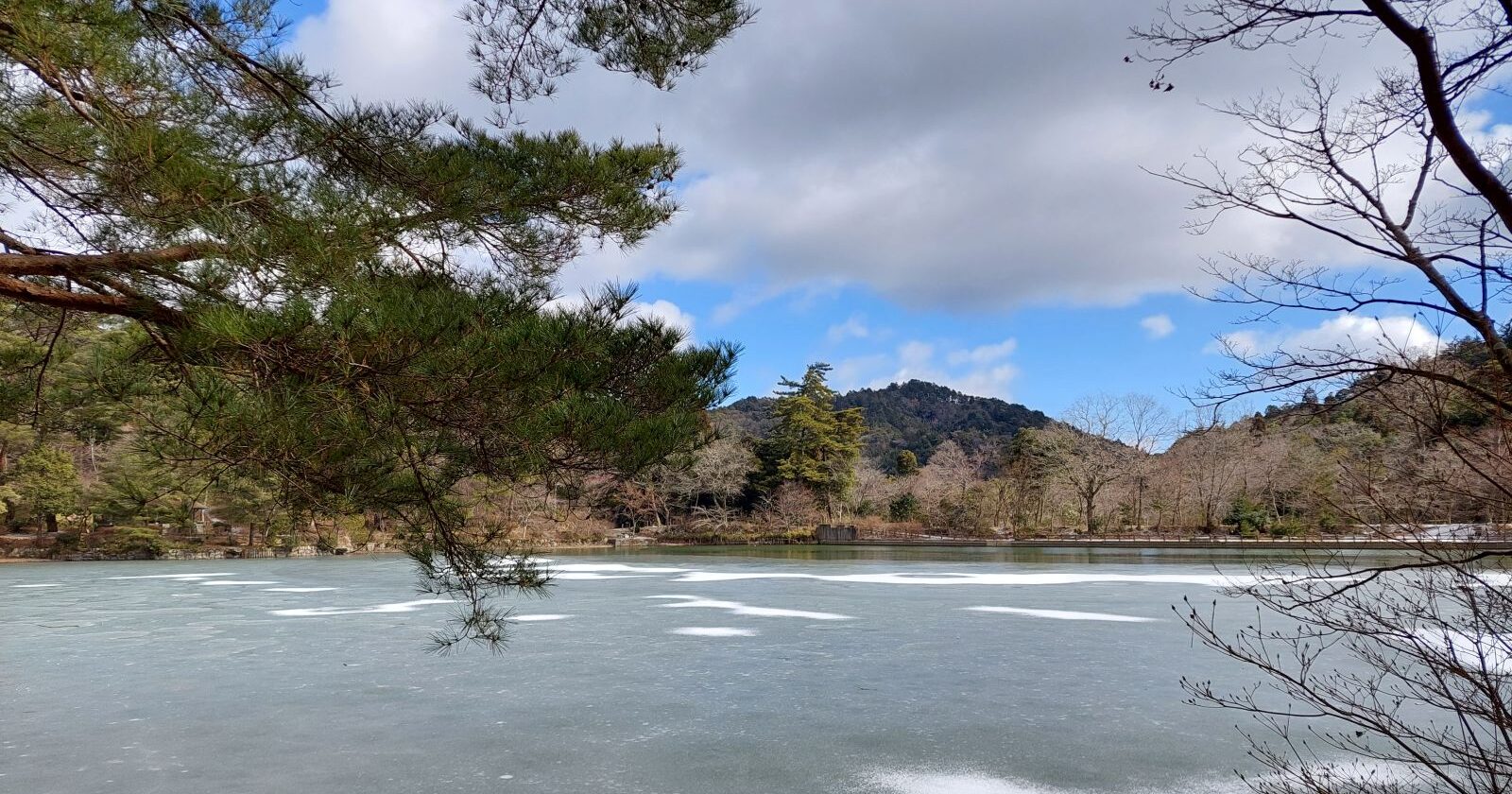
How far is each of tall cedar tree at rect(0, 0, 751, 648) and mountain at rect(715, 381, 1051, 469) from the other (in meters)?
34.6

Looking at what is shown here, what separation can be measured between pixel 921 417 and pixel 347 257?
173ft

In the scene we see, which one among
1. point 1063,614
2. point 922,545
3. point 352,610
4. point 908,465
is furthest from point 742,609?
point 908,465

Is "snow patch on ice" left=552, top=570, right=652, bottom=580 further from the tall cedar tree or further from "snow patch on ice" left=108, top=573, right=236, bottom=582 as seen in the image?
the tall cedar tree

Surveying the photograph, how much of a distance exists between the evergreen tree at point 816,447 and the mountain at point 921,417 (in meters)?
12.3

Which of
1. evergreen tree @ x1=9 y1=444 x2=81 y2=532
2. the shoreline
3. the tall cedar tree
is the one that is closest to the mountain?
the shoreline

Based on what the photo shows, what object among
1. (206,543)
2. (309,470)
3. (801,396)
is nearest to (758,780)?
(309,470)

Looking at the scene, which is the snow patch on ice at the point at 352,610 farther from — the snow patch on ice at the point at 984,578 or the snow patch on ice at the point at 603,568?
the snow patch on ice at the point at 603,568

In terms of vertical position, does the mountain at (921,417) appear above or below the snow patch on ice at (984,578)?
above

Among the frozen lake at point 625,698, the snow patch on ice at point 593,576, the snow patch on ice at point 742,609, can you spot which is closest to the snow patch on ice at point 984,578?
the snow patch on ice at point 593,576

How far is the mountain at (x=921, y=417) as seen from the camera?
41656 mm

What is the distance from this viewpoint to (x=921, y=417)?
5412 cm

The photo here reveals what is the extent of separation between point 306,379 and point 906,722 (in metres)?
2.62

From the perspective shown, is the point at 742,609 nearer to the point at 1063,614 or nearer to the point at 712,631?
the point at 712,631

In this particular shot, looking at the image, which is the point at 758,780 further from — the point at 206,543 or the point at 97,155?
the point at 206,543
